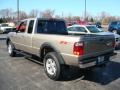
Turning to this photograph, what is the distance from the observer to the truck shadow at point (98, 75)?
6438 millimetres

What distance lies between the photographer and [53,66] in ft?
21.0

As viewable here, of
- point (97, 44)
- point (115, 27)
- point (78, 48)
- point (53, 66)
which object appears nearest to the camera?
point (78, 48)

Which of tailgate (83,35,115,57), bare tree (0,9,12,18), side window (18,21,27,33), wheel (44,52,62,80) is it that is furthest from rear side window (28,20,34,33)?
bare tree (0,9,12,18)

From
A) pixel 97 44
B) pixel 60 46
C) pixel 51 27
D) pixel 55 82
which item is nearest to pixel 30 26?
pixel 51 27

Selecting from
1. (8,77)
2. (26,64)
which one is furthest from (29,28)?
(8,77)

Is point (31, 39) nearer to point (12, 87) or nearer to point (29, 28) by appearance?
point (29, 28)

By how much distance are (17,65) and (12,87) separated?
8.88 ft

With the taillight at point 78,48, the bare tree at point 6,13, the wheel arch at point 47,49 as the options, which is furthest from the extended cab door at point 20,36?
the bare tree at point 6,13

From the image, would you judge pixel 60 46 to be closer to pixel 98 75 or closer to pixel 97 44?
pixel 97 44

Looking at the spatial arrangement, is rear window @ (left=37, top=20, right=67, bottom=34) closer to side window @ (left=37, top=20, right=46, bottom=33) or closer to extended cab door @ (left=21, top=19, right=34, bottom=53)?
side window @ (left=37, top=20, right=46, bottom=33)

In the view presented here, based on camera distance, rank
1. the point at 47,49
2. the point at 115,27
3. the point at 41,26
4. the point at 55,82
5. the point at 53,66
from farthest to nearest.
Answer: the point at 115,27 → the point at 41,26 → the point at 47,49 → the point at 53,66 → the point at 55,82

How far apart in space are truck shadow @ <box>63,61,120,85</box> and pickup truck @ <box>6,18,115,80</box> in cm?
55

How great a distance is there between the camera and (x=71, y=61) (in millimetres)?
5688

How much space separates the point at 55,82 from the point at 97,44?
1654 mm
